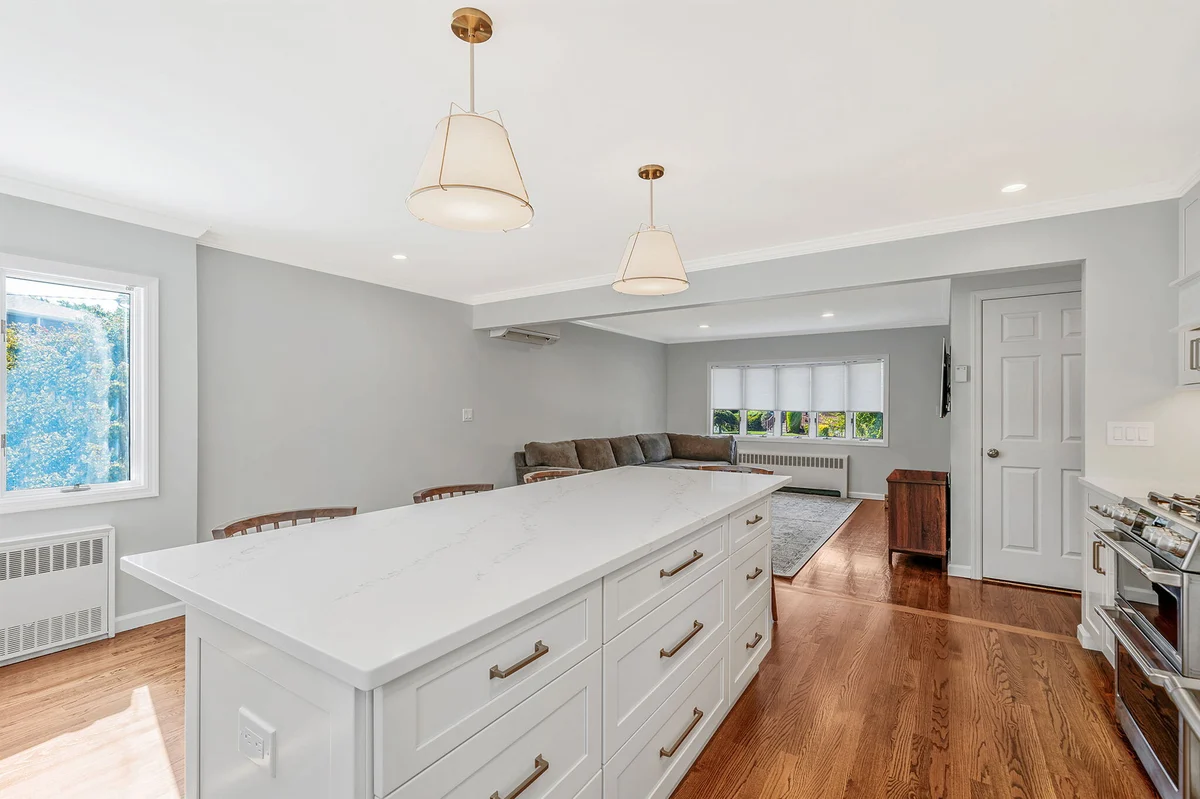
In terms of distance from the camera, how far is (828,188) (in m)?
2.75

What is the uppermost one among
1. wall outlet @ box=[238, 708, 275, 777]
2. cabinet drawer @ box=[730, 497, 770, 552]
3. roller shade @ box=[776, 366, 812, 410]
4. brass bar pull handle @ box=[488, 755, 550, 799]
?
roller shade @ box=[776, 366, 812, 410]

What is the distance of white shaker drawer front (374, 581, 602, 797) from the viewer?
885 millimetres

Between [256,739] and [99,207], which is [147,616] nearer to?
[99,207]

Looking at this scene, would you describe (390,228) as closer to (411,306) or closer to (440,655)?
(411,306)

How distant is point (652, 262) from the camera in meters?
2.33

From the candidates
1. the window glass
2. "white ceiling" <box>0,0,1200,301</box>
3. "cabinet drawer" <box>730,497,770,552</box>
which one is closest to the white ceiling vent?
"white ceiling" <box>0,0,1200,301</box>

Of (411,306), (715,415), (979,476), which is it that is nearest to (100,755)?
(411,306)

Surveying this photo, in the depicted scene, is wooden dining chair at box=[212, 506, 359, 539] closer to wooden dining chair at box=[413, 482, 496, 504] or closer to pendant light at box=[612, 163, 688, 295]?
wooden dining chair at box=[413, 482, 496, 504]

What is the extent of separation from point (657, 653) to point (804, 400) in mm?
7436

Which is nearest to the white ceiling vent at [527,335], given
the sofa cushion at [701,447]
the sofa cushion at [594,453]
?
the sofa cushion at [594,453]

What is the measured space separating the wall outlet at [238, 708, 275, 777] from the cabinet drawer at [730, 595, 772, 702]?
1.66 metres

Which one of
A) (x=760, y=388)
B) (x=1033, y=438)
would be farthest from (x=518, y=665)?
(x=760, y=388)

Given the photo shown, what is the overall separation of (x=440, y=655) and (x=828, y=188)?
274 cm

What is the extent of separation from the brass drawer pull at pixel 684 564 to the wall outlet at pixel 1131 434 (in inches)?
95.0
